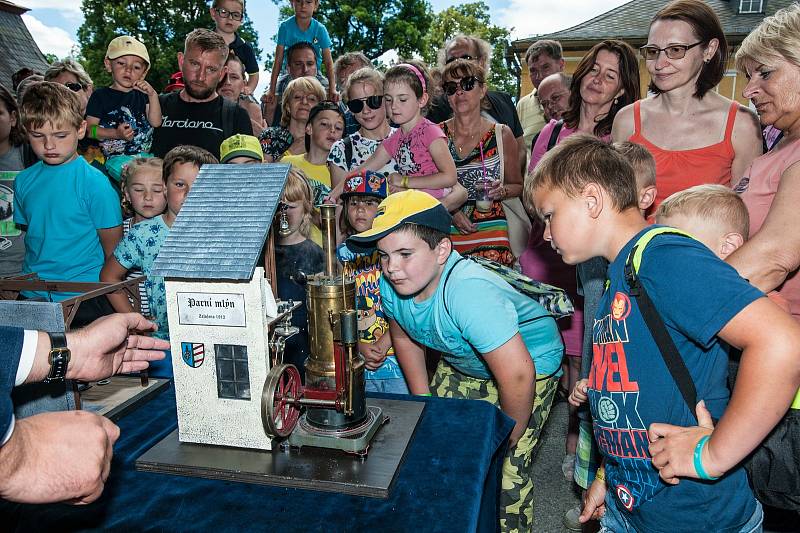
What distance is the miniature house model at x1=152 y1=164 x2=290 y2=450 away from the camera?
149 cm

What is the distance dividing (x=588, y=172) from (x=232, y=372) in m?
1.19

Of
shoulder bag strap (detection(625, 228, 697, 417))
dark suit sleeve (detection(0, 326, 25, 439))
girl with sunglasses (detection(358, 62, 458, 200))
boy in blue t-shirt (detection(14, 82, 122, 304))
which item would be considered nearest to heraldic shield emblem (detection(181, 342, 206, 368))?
dark suit sleeve (detection(0, 326, 25, 439))

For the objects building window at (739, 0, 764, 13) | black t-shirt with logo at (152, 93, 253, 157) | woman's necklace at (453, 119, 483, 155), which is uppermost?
building window at (739, 0, 764, 13)

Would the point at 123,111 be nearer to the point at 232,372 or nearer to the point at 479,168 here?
the point at 479,168

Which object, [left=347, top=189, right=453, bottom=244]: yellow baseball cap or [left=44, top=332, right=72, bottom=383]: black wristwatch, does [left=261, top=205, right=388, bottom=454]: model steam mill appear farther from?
[left=44, top=332, right=72, bottom=383]: black wristwatch

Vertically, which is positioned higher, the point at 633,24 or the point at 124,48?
the point at 633,24

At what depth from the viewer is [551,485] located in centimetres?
326

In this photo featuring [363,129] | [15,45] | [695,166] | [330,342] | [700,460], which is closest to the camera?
[700,460]

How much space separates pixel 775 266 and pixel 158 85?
29595 mm

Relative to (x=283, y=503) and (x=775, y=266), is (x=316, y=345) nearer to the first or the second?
(x=283, y=503)

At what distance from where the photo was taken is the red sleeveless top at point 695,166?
2.74 metres

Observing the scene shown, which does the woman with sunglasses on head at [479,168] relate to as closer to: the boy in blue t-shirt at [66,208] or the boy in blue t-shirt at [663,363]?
the boy in blue t-shirt at [663,363]

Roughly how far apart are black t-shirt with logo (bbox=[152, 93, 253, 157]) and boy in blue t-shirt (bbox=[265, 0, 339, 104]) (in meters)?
2.39

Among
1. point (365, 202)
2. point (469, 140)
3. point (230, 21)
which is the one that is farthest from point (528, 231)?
point (230, 21)
